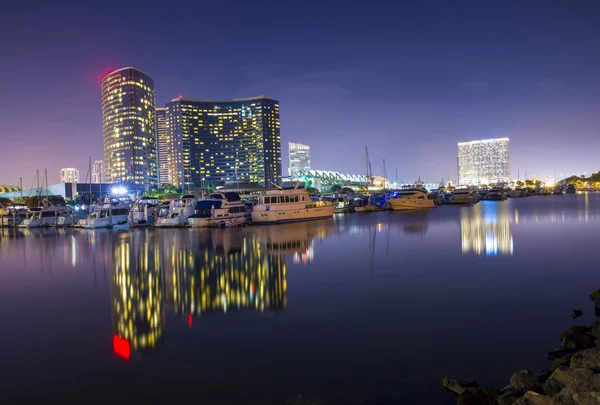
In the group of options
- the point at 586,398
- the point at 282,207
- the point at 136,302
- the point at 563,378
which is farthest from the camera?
the point at 282,207

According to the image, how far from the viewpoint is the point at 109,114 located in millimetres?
183375

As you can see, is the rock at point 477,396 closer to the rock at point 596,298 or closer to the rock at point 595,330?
the rock at point 595,330

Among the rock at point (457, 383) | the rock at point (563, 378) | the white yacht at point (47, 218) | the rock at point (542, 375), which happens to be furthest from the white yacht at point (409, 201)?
the rock at point (563, 378)

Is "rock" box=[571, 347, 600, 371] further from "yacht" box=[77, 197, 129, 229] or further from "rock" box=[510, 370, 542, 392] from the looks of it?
"yacht" box=[77, 197, 129, 229]

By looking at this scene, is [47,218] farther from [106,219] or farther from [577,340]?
[577,340]

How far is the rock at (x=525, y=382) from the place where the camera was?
6.08 metres

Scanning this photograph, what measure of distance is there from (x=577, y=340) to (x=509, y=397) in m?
3.50

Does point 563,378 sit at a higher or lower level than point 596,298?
higher

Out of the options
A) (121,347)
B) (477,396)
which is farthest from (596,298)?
(121,347)

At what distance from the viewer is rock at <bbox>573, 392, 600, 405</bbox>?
4984 mm

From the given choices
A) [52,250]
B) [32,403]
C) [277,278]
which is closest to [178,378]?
[32,403]

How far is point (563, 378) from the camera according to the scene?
584 cm

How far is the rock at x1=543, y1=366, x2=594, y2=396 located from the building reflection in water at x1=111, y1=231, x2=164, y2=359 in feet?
25.3

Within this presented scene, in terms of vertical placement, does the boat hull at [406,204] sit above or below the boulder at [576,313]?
above
